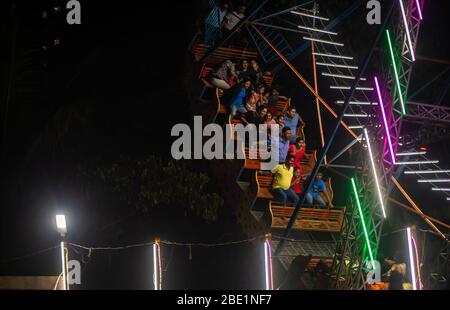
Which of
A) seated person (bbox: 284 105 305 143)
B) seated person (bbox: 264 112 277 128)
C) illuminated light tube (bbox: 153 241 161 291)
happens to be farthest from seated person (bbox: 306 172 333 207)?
illuminated light tube (bbox: 153 241 161 291)

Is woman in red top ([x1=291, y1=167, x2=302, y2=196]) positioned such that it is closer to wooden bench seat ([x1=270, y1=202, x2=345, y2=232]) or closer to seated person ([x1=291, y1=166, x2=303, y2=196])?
seated person ([x1=291, y1=166, x2=303, y2=196])

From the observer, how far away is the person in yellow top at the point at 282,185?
16.8 m

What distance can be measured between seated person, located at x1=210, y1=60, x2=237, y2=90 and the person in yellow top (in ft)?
8.53

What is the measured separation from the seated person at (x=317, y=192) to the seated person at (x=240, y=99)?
210 cm

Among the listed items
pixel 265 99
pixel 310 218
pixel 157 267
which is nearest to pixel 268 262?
pixel 157 267

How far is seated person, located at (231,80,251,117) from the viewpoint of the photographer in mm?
17859

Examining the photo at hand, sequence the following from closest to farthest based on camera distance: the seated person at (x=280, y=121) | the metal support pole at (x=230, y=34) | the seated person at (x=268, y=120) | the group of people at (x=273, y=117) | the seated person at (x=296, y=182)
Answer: the group of people at (x=273, y=117)
the seated person at (x=296, y=182)
the seated person at (x=268, y=120)
the seated person at (x=280, y=121)
the metal support pole at (x=230, y=34)

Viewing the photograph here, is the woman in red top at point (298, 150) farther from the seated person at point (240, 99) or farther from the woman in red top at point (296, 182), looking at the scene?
the seated person at point (240, 99)

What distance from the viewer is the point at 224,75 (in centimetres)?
1862

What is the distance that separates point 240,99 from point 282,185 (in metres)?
2.25

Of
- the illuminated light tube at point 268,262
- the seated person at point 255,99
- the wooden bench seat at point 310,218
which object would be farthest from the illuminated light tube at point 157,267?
the seated person at point 255,99

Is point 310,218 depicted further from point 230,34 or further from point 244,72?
point 230,34

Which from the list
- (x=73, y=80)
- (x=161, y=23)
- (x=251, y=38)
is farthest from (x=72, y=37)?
(x=251, y=38)

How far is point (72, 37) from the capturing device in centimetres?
1980
